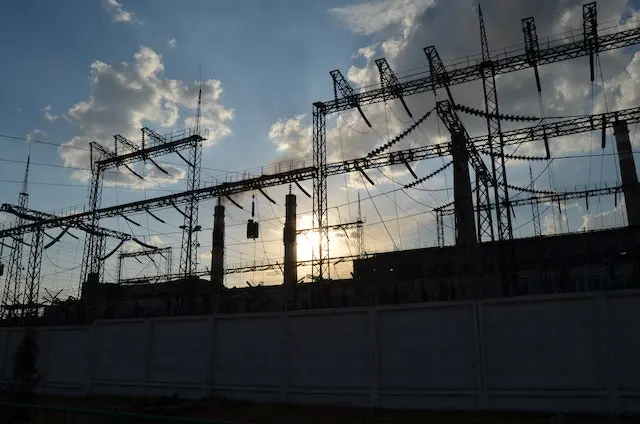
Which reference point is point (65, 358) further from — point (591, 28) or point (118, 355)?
point (591, 28)

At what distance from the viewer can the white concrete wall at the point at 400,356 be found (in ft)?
35.8

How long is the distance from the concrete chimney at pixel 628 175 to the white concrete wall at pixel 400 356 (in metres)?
27.7

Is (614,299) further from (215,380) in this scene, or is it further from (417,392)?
(215,380)

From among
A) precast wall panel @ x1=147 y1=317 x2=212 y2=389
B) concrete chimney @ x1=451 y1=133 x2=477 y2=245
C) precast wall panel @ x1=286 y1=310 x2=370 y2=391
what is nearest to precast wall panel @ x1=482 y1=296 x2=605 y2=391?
precast wall panel @ x1=286 y1=310 x2=370 y2=391

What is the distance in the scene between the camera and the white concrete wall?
10922 millimetres

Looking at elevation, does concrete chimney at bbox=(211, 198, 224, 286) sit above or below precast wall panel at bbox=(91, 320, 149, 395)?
above

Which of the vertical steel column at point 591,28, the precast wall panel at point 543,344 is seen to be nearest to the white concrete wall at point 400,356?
the precast wall panel at point 543,344

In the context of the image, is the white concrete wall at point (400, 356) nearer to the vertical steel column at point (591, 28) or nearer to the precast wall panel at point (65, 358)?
the precast wall panel at point (65, 358)

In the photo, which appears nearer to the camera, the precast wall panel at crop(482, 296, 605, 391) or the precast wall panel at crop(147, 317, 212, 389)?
the precast wall panel at crop(482, 296, 605, 391)

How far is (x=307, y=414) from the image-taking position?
1277 cm

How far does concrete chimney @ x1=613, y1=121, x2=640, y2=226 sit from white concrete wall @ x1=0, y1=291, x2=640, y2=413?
1089 inches

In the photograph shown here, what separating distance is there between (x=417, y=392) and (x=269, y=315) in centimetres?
485

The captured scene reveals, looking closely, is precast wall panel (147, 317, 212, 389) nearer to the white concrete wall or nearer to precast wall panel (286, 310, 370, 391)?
the white concrete wall

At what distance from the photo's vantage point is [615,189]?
36.5 meters
